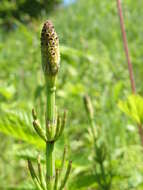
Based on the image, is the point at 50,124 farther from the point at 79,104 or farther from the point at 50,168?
the point at 79,104

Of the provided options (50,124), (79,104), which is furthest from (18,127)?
(79,104)

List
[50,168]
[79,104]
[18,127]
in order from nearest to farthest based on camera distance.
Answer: [50,168], [18,127], [79,104]

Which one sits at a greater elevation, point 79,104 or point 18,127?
Result: point 79,104

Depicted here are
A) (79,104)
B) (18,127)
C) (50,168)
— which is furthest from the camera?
(79,104)

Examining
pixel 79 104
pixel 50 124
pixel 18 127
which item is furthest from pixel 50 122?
pixel 79 104

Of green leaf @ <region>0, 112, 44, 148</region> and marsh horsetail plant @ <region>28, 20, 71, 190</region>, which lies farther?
green leaf @ <region>0, 112, 44, 148</region>

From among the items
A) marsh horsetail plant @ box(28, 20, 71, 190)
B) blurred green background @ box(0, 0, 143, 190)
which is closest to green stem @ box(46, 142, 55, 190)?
marsh horsetail plant @ box(28, 20, 71, 190)

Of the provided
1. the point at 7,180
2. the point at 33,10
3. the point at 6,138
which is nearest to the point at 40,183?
the point at 7,180

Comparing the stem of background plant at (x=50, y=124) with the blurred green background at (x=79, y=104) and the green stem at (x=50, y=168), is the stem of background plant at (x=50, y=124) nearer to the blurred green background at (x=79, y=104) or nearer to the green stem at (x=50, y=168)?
the green stem at (x=50, y=168)

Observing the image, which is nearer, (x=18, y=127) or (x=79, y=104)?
(x=18, y=127)

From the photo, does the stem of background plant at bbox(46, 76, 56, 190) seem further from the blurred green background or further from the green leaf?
the green leaf

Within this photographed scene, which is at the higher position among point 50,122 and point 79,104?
point 79,104

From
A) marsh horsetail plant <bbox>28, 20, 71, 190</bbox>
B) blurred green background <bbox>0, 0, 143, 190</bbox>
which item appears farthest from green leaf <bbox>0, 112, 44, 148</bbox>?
marsh horsetail plant <bbox>28, 20, 71, 190</bbox>

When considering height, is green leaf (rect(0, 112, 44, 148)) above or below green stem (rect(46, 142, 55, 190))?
above
